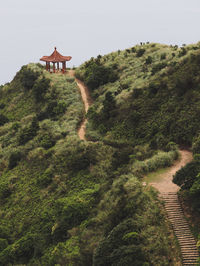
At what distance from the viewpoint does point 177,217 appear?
25984 mm

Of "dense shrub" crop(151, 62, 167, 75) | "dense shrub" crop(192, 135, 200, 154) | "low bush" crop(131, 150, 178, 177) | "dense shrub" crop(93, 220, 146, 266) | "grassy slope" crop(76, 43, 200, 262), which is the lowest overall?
"dense shrub" crop(93, 220, 146, 266)

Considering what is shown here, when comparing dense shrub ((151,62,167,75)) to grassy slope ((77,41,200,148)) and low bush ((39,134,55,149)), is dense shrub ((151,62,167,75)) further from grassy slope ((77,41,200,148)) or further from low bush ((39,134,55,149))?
low bush ((39,134,55,149))

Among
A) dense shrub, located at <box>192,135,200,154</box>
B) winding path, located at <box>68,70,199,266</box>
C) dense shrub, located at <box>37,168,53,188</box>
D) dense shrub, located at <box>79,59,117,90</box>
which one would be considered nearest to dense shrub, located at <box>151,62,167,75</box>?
dense shrub, located at <box>79,59,117,90</box>

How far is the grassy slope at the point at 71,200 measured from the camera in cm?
2420

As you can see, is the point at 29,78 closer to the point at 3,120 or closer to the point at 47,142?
the point at 3,120

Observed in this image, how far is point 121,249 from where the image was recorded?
74.8 ft

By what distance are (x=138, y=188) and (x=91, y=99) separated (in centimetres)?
3465

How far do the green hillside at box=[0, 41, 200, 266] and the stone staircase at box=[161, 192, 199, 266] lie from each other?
517 millimetres

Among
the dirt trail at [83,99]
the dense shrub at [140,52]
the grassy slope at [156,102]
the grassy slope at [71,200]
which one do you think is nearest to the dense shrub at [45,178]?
the grassy slope at [71,200]

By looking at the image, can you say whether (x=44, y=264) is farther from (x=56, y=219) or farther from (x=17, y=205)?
(x=17, y=205)

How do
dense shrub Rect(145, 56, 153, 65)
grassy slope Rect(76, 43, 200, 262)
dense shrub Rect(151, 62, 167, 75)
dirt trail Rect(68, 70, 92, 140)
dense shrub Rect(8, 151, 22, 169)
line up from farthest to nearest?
1. dense shrub Rect(145, 56, 153, 65)
2. dense shrub Rect(151, 62, 167, 75)
3. dirt trail Rect(68, 70, 92, 140)
4. dense shrub Rect(8, 151, 22, 169)
5. grassy slope Rect(76, 43, 200, 262)

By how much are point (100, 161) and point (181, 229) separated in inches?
660

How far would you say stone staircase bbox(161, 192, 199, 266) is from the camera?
23031 mm

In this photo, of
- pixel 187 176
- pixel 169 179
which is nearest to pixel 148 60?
pixel 169 179
